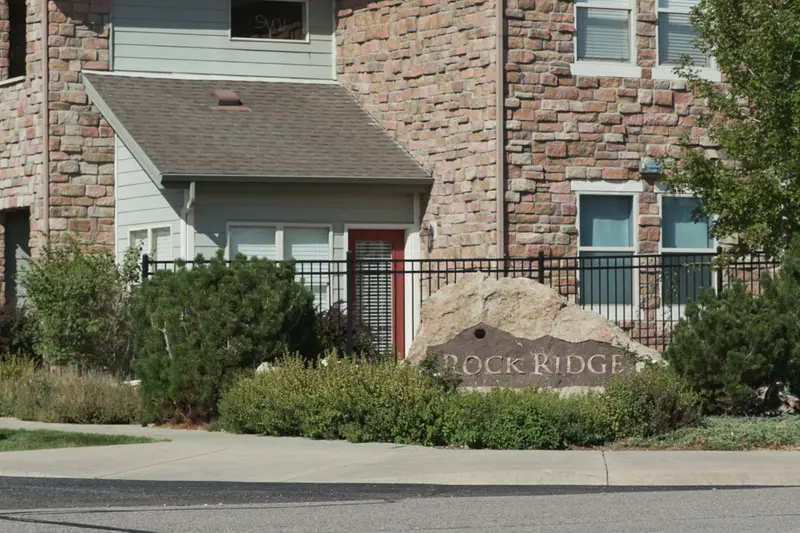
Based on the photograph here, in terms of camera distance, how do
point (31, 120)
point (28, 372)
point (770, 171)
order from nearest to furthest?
point (770, 171) < point (28, 372) < point (31, 120)

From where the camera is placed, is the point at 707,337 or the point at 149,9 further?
the point at 149,9

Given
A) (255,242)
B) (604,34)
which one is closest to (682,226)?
(604,34)

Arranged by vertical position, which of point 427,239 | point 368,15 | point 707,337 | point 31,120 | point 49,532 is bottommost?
point 49,532

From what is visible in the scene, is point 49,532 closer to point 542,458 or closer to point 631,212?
point 542,458

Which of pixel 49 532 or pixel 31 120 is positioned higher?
pixel 31 120

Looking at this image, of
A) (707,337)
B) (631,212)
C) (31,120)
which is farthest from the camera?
(31,120)

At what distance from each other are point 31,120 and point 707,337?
40.1ft

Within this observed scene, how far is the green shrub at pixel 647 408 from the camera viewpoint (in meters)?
15.5

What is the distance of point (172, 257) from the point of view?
22156mm

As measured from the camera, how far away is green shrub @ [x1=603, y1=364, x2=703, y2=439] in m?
15.5

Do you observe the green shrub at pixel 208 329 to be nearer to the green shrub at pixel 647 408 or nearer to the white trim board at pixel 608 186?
the green shrub at pixel 647 408

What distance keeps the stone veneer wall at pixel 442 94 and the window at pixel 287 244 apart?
172cm


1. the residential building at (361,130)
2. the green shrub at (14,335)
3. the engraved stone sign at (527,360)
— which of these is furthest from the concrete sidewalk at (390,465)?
the green shrub at (14,335)

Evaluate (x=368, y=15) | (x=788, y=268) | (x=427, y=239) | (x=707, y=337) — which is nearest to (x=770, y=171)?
(x=788, y=268)
